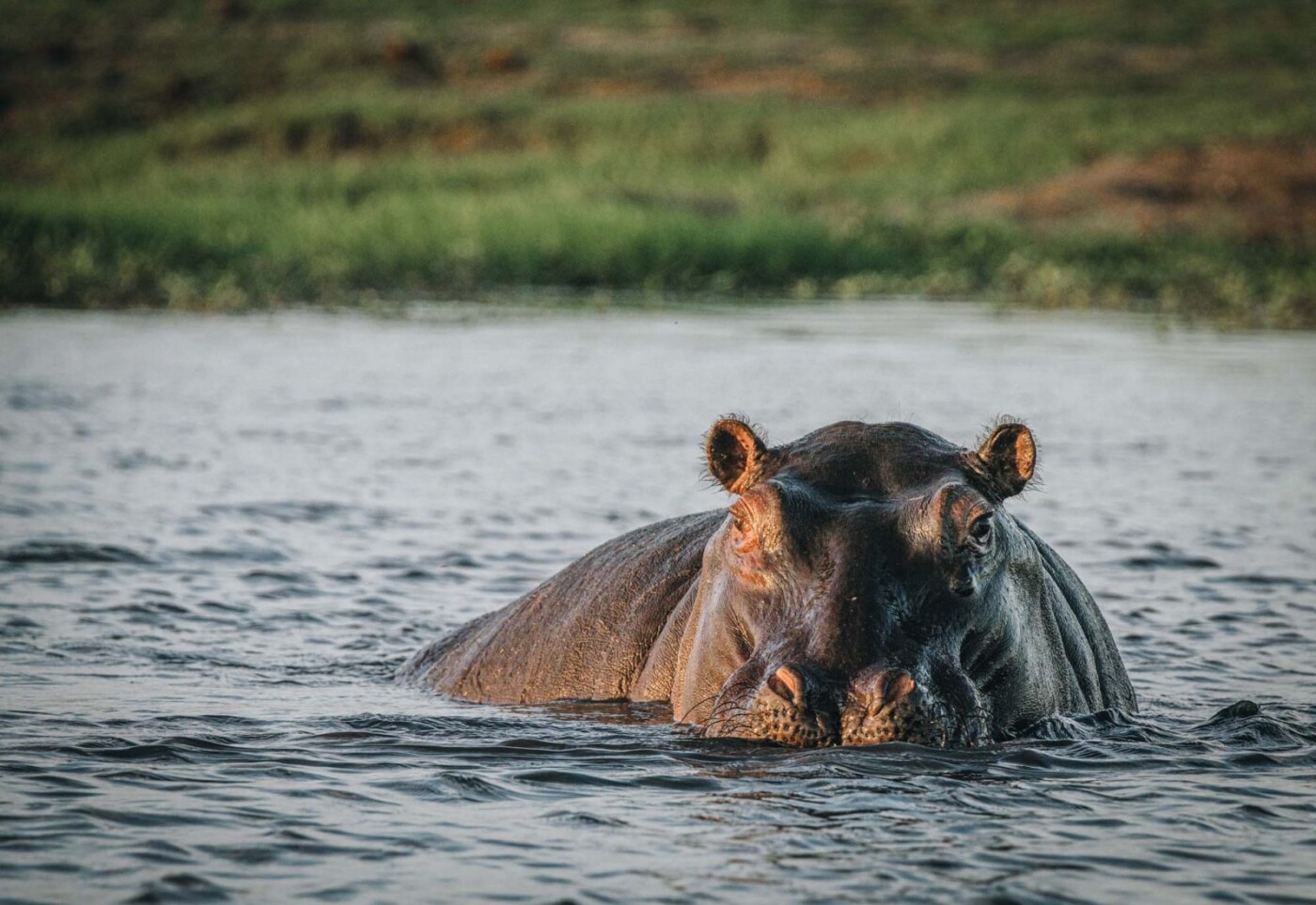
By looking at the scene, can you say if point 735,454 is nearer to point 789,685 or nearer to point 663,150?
point 789,685

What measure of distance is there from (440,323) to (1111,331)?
8087 mm

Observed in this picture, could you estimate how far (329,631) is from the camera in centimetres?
892

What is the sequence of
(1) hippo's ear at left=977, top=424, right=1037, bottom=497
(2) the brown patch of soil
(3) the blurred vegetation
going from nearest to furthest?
(1) hippo's ear at left=977, top=424, right=1037, bottom=497 → (3) the blurred vegetation → (2) the brown patch of soil

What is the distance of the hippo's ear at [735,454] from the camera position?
5973 mm

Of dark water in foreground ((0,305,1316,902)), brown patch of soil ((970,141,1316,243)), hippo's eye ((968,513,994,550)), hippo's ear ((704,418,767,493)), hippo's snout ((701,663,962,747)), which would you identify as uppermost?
brown patch of soil ((970,141,1316,243))

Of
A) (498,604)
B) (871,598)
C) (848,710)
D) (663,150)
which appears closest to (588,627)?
(871,598)

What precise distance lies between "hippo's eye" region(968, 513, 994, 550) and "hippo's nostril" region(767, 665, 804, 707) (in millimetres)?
640

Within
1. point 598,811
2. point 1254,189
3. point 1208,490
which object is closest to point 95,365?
point 1208,490

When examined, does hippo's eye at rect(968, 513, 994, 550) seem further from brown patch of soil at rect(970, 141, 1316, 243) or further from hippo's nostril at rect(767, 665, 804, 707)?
brown patch of soil at rect(970, 141, 1316, 243)

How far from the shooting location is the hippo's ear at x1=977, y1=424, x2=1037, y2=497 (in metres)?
5.90

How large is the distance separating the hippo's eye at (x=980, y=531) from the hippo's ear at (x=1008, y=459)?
1.20ft

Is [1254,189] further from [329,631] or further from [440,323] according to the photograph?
[329,631]

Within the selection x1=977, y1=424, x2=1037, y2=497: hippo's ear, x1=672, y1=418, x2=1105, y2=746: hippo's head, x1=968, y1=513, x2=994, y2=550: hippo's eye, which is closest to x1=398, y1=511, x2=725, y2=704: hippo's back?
x1=672, y1=418, x2=1105, y2=746: hippo's head

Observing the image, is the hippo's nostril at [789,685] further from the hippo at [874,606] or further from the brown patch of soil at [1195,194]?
the brown patch of soil at [1195,194]
